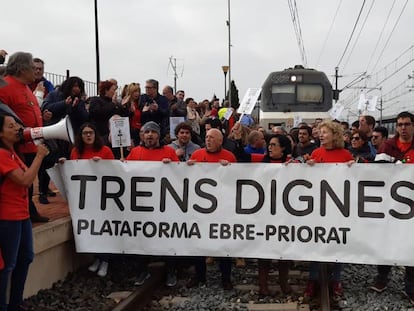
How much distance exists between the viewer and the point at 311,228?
18.8 feet

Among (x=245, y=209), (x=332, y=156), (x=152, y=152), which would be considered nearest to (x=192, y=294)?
(x=245, y=209)

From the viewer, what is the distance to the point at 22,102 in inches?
213

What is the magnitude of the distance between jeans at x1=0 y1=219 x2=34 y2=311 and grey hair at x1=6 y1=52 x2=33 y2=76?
161 cm

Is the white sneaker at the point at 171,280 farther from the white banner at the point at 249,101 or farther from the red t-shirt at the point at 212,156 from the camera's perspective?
the white banner at the point at 249,101

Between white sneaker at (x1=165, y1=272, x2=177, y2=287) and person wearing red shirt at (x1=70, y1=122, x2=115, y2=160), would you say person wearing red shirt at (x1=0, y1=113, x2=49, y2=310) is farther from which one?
white sneaker at (x1=165, y1=272, x2=177, y2=287)

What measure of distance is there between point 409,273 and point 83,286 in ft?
11.8

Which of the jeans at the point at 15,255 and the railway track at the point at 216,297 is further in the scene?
the railway track at the point at 216,297

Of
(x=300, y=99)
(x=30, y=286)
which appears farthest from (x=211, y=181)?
(x=300, y=99)

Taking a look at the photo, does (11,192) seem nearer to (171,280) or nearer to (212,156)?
(212,156)

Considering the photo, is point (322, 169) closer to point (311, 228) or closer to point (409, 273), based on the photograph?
point (311, 228)

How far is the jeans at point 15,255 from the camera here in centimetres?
429

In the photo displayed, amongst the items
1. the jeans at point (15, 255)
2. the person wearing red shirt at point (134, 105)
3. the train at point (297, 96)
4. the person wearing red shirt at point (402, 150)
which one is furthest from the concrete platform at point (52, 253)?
the train at point (297, 96)

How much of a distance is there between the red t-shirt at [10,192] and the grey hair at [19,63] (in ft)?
4.07

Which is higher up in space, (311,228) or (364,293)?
(311,228)
